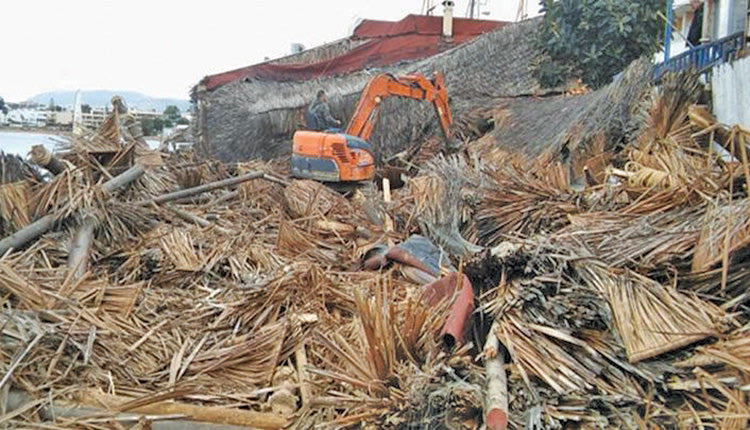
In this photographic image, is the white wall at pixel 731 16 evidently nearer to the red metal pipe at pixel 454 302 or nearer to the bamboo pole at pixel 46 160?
the red metal pipe at pixel 454 302

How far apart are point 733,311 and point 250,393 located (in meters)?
2.87

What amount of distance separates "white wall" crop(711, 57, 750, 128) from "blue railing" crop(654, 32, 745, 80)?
0.21 m

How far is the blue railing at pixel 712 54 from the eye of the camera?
23.0 ft

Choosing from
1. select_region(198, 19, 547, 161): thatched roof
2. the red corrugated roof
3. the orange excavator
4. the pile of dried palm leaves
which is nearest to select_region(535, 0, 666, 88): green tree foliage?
select_region(198, 19, 547, 161): thatched roof

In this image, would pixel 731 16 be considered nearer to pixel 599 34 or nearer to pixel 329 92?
pixel 599 34

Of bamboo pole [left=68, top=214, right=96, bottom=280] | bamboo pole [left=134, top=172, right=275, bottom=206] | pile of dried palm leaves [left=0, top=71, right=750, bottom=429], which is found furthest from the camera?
bamboo pole [left=134, top=172, right=275, bottom=206]

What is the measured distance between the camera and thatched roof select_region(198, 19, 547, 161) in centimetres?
1593

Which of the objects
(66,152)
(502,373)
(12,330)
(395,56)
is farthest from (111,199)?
(395,56)

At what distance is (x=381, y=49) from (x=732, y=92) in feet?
50.4

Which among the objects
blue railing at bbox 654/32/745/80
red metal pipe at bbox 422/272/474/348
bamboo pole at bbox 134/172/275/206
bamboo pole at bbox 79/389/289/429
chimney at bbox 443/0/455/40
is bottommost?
bamboo pole at bbox 79/389/289/429

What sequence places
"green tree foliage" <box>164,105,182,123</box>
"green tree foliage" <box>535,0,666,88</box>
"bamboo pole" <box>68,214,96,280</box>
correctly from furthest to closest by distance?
"green tree foliage" <box>164,105,182,123</box>
"green tree foliage" <box>535,0,666,88</box>
"bamboo pole" <box>68,214,96,280</box>

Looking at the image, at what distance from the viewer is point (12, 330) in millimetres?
4109

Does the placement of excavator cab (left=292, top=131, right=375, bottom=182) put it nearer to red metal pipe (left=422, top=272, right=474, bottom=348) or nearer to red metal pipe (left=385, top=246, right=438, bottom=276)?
red metal pipe (left=385, top=246, right=438, bottom=276)

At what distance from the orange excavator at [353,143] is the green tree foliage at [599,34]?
455 centimetres
